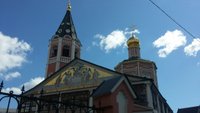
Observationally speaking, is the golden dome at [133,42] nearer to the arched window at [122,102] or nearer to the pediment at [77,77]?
the pediment at [77,77]

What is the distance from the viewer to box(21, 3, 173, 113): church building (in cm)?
608

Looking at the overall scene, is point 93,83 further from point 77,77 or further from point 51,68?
point 51,68

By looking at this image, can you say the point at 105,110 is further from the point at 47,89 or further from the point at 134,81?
the point at 47,89

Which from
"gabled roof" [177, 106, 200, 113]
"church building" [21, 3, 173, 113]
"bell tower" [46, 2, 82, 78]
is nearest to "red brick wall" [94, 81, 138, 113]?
"church building" [21, 3, 173, 113]

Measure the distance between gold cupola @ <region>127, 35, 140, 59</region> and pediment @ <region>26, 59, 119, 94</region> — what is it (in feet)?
49.2

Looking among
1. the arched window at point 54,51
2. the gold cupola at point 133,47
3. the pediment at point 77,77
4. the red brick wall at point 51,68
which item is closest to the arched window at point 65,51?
the arched window at point 54,51

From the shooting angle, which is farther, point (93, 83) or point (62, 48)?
point (62, 48)

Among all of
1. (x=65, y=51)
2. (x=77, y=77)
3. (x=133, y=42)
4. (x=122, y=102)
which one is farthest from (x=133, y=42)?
(x=122, y=102)

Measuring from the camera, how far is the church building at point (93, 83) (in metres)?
6.08

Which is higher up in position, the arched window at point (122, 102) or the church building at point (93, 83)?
the church building at point (93, 83)

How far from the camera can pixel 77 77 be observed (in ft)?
75.5

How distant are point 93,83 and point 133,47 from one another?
17566 millimetres

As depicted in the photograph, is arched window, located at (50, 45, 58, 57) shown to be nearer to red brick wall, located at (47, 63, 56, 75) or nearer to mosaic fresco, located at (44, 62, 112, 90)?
red brick wall, located at (47, 63, 56, 75)

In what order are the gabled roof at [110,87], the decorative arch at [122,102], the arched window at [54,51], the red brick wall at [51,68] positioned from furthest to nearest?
the arched window at [54,51] < the red brick wall at [51,68] < the decorative arch at [122,102] < the gabled roof at [110,87]
